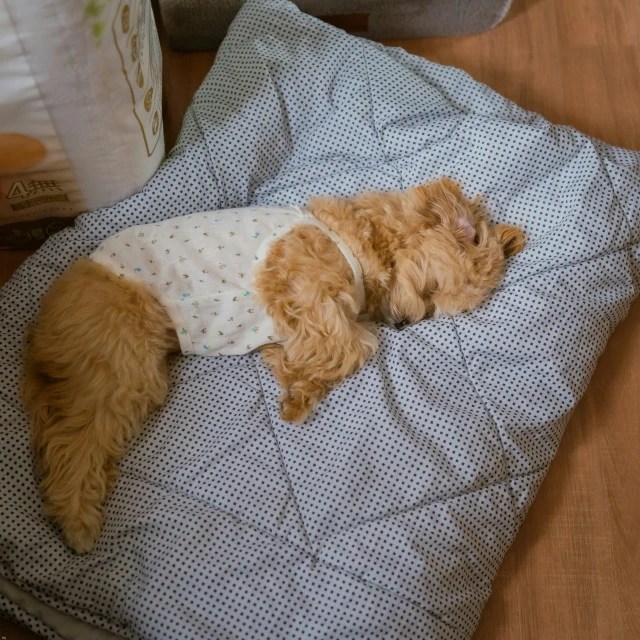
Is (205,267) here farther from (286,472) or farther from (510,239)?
(510,239)

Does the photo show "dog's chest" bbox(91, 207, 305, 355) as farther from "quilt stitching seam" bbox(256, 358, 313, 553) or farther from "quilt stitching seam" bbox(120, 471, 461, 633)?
"quilt stitching seam" bbox(120, 471, 461, 633)

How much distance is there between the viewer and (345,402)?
1920 mm

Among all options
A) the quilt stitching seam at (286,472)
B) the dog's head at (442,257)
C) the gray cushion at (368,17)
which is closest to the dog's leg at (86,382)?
the quilt stitching seam at (286,472)

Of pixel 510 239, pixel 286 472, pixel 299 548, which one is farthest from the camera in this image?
pixel 510 239

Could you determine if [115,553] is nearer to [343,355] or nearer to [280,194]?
[343,355]

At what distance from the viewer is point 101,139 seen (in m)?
1.91

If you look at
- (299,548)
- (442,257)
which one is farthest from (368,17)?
(299,548)

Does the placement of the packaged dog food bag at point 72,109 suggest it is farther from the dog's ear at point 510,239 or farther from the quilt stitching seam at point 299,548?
the dog's ear at point 510,239

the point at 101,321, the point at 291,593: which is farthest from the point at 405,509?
the point at 101,321

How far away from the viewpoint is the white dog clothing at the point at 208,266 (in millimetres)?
1839

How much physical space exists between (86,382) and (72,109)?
671mm

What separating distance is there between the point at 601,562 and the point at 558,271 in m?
0.77

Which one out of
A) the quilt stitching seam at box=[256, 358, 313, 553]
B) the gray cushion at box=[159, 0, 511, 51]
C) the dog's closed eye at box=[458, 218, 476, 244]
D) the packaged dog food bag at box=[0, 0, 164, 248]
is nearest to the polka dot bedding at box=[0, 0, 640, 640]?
the quilt stitching seam at box=[256, 358, 313, 553]

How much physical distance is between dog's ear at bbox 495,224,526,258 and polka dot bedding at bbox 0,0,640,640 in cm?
4
